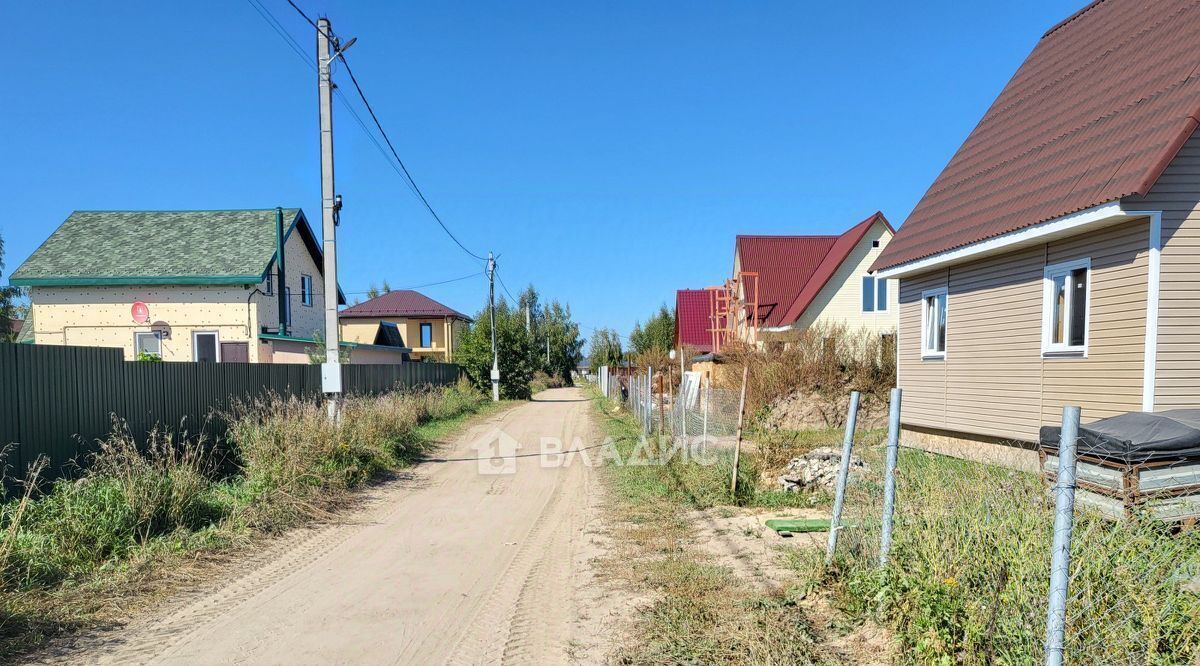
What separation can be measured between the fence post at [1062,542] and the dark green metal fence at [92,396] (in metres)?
8.60

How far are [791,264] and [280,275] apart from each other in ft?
68.1

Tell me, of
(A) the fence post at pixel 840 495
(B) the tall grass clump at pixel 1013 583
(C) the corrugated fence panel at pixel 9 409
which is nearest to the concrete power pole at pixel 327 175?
(C) the corrugated fence panel at pixel 9 409

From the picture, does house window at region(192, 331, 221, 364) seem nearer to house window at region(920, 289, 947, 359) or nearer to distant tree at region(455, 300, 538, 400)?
distant tree at region(455, 300, 538, 400)

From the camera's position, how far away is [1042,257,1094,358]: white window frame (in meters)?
9.48

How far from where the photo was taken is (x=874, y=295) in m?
26.5

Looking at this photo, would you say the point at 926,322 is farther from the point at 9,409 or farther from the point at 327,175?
the point at 9,409

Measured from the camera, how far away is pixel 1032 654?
10.9 feet

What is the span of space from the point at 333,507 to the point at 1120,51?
1368 cm

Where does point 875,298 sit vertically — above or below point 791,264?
below

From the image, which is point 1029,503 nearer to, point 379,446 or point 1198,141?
point 1198,141

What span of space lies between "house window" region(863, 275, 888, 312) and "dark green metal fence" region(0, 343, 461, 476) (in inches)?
843

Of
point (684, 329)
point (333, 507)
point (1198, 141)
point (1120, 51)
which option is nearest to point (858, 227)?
point (684, 329)

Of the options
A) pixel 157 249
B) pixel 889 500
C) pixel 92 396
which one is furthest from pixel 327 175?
pixel 157 249

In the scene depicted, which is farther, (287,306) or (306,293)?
(306,293)
